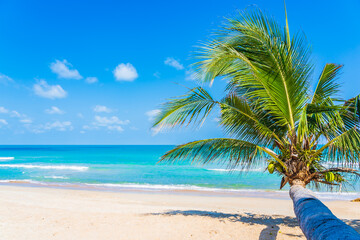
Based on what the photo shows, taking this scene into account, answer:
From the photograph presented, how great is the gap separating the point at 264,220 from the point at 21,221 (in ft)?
21.2

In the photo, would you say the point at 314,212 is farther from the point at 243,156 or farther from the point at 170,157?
the point at 170,157

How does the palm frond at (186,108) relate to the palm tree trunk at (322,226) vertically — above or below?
above

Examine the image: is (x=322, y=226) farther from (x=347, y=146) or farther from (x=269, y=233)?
(x=269, y=233)

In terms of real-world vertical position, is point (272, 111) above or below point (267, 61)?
below

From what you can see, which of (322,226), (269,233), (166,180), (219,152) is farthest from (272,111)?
(166,180)

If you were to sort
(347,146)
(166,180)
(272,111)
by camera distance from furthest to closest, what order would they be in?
(166,180), (272,111), (347,146)

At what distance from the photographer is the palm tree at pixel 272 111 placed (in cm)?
419

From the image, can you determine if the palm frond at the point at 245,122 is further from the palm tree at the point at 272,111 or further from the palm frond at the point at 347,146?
the palm frond at the point at 347,146

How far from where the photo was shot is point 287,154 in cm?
436

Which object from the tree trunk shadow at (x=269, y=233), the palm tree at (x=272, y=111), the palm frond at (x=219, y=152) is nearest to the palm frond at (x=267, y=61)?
the palm tree at (x=272, y=111)

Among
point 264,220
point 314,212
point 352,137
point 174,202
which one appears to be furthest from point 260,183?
point 314,212

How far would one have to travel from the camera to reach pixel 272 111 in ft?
16.0

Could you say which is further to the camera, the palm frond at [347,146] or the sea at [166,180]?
the sea at [166,180]

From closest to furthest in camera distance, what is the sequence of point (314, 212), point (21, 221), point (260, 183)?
point (314, 212), point (21, 221), point (260, 183)
